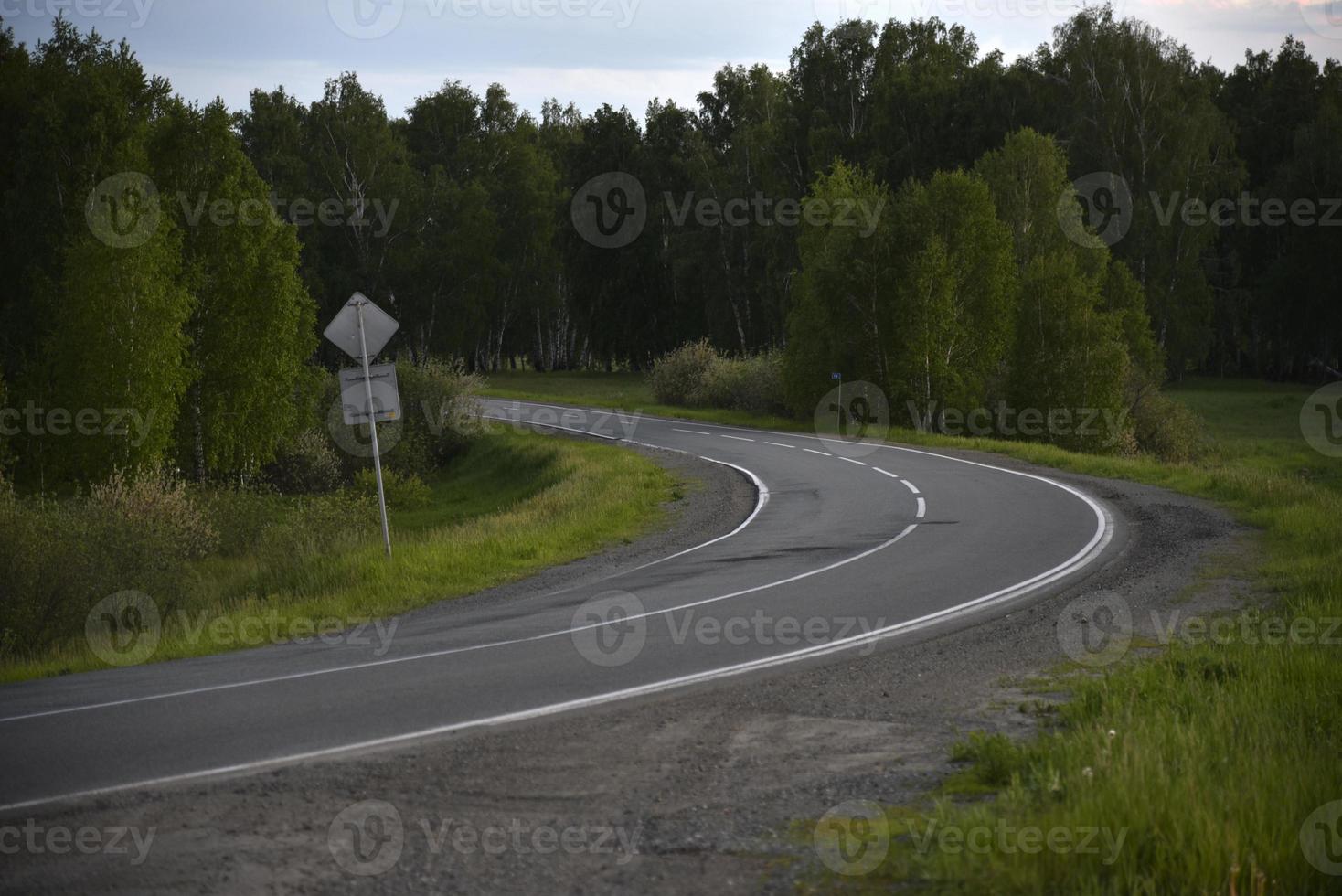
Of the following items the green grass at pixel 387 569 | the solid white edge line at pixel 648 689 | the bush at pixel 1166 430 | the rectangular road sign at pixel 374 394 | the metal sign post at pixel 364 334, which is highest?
the metal sign post at pixel 364 334

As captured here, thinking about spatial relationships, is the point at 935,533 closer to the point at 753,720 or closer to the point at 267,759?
the point at 753,720

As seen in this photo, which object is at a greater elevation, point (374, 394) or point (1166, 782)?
point (374, 394)

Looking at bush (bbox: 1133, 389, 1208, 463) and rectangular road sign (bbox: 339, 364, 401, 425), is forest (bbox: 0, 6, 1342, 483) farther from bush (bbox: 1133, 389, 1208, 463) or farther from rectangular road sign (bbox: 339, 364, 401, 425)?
rectangular road sign (bbox: 339, 364, 401, 425)

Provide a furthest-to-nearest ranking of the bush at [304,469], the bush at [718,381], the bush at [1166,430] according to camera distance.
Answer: the bush at [718,381] → the bush at [1166,430] → the bush at [304,469]

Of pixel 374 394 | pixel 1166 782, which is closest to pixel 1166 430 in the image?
pixel 374 394

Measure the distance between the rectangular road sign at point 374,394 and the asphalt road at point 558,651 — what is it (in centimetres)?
348

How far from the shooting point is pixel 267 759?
7.43 meters

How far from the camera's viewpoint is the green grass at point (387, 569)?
1289cm

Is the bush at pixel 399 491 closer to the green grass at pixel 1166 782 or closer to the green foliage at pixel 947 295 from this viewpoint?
the green foliage at pixel 947 295

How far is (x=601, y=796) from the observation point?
21.7 ft

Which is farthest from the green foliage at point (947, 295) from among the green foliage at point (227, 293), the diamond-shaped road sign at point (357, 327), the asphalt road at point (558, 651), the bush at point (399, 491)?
the diamond-shaped road sign at point (357, 327)

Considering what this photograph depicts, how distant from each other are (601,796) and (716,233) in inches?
2463

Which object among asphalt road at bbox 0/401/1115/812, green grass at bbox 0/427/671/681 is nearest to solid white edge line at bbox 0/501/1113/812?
asphalt road at bbox 0/401/1115/812

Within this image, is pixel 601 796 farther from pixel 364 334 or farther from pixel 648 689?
pixel 364 334
